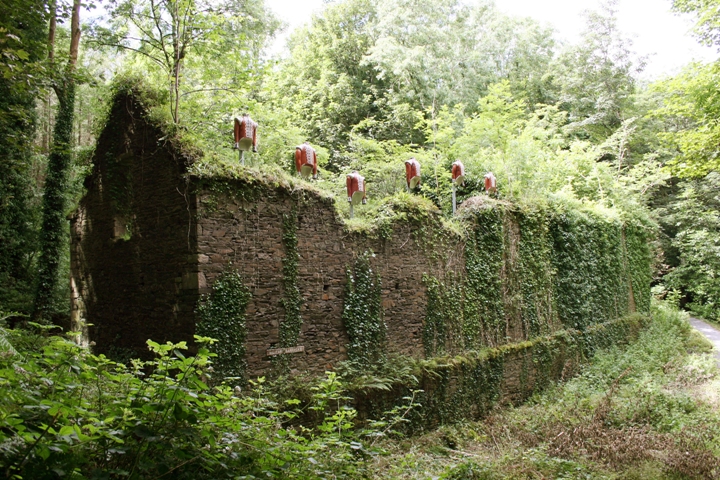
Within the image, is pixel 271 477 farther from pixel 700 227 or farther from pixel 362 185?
pixel 700 227

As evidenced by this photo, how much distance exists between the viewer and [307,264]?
836cm

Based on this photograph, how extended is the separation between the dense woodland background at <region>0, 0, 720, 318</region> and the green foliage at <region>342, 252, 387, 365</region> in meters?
1.37

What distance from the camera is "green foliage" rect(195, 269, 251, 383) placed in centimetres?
709

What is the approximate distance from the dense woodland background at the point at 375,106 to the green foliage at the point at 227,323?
5.90ft

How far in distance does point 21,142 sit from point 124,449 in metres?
7.20

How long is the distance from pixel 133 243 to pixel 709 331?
24.5m

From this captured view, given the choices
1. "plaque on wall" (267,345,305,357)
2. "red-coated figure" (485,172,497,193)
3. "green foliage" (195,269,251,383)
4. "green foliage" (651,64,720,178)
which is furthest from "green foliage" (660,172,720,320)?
"green foliage" (195,269,251,383)

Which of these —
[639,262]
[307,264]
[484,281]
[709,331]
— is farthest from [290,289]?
[709,331]

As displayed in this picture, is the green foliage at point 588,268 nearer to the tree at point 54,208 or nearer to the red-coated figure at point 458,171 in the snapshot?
the red-coated figure at point 458,171

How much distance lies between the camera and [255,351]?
24.6ft

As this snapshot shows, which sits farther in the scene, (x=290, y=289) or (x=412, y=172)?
(x=412, y=172)

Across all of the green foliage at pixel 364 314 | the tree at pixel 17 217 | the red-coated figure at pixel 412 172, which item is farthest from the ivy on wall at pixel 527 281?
the tree at pixel 17 217

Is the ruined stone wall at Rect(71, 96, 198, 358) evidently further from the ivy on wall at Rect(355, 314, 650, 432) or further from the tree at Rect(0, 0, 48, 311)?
the ivy on wall at Rect(355, 314, 650, 432)

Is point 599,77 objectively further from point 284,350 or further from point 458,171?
point 284,350
